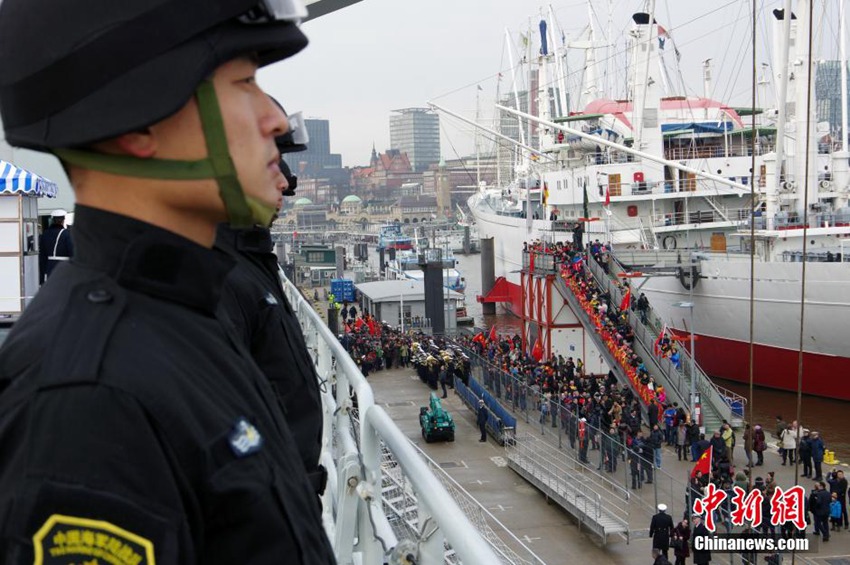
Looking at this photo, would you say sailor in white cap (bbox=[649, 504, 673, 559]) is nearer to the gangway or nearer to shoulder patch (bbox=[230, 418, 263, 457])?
the gangway

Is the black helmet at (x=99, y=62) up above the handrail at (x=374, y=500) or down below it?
above

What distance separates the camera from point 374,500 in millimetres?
2242

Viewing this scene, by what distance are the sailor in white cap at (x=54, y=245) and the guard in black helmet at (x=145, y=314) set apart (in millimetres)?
5718

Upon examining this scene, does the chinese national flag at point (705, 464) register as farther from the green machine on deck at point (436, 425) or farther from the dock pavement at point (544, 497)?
the green machine on deck at point (436, 425)

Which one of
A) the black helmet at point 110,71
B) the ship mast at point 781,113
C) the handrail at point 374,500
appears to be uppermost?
the ship mast at point 781,113

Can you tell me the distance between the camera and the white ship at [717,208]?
1153 inches

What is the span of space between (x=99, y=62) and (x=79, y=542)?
1.77 ft

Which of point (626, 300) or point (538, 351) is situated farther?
point (538, 351)

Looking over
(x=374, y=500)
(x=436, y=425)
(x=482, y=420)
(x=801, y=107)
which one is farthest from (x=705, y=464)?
(x=801, y=107)

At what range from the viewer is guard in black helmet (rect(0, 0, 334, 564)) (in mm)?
1018

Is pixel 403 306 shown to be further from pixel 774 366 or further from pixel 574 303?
pixel 774 366

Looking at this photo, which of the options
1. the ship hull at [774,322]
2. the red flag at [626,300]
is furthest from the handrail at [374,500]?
the ship hull at [774,322]

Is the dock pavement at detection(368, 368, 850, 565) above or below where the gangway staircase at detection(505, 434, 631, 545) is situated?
below

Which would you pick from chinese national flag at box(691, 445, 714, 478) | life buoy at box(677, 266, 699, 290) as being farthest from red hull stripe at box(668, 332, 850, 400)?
chinese national flag at box(691, 445, 714, 478)
